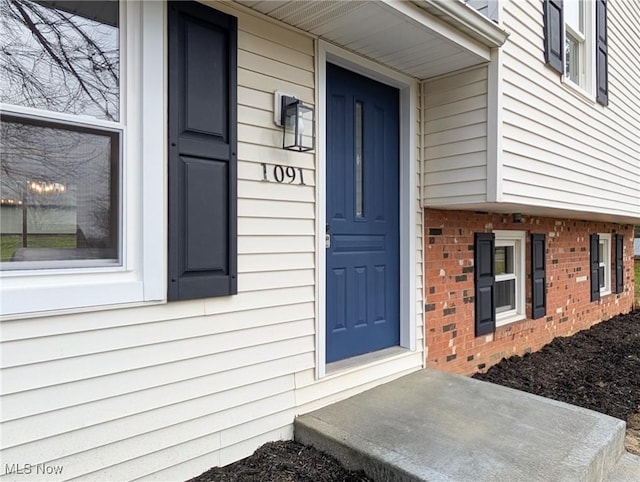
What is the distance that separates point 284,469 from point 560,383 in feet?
9.99

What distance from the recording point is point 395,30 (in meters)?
2.79

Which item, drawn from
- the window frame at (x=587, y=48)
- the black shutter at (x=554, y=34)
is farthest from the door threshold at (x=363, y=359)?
the window frame at (x=587, y=48)

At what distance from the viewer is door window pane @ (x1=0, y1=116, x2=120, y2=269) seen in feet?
5.93

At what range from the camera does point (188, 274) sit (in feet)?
7.39

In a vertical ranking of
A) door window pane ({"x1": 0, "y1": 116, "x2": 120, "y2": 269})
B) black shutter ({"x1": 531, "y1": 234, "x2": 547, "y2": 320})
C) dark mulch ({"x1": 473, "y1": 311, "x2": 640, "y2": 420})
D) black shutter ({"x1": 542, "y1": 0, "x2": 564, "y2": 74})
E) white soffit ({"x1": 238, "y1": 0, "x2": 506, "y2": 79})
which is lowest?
dark mulch ({"x1": 473, "y1": 311, "x2": 640, "y2": 420})

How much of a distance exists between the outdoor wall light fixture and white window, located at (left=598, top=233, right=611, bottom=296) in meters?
6.90

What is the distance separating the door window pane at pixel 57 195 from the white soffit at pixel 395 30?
1.25 m

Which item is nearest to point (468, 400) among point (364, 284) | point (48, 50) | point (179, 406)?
point (364, 284)

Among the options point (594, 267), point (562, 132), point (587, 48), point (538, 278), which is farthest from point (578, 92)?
point (594, 267)

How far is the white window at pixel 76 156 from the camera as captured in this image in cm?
181

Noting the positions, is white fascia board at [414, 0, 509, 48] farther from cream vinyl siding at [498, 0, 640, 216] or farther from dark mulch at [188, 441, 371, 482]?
dark mulch at [188, 441, 371, 482]

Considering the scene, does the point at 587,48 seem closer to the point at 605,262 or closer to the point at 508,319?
the point at 508,319

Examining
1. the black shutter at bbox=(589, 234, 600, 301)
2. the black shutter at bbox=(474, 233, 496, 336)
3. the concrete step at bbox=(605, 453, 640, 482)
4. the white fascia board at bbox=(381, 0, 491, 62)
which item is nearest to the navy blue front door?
the white fascia board at bbox=(381, 0, 491, 62)

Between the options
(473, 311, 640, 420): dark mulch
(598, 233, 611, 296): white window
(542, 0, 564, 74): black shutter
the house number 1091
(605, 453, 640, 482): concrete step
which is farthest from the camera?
(598, 233, 611, 296): white window
